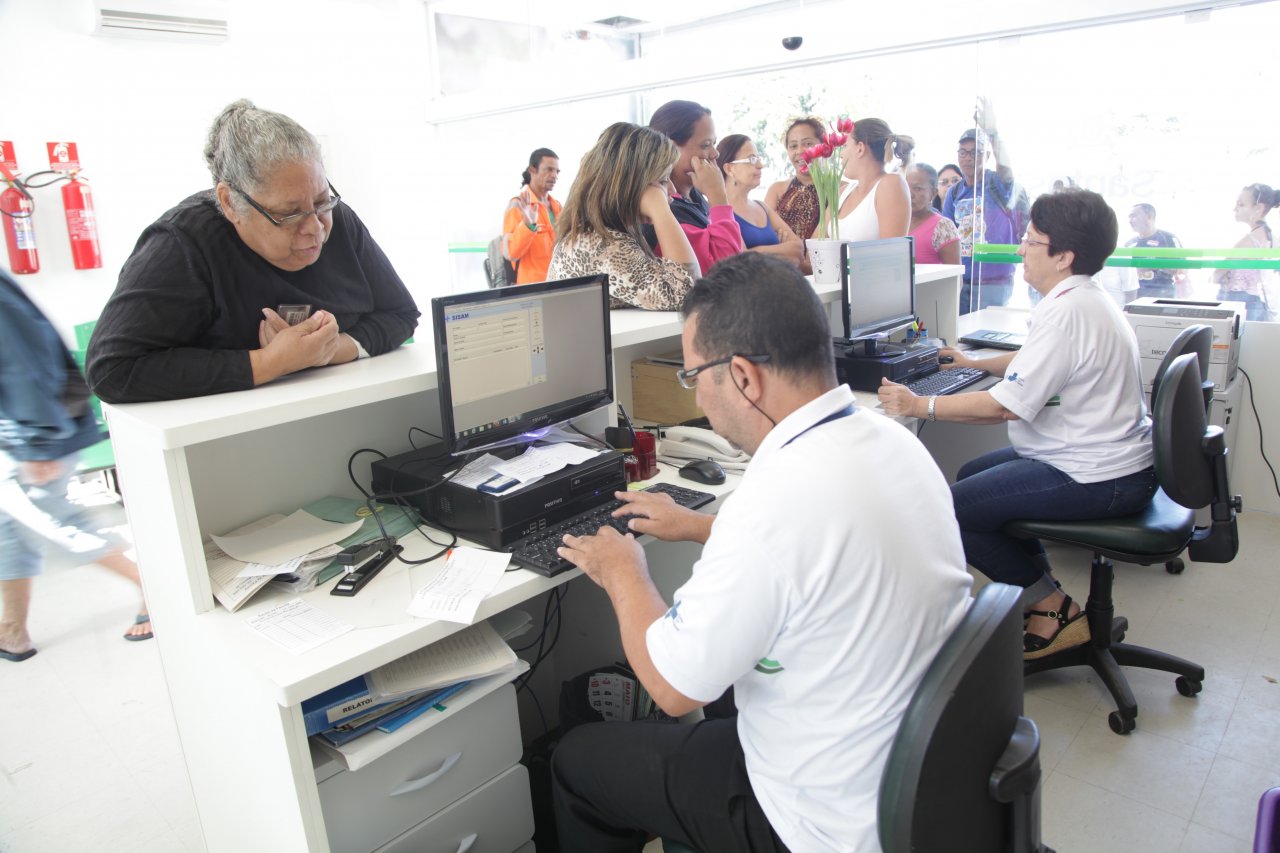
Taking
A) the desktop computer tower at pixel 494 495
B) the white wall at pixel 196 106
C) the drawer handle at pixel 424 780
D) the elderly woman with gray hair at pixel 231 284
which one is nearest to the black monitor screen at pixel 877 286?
the desktop computer tower at pixel 494 495

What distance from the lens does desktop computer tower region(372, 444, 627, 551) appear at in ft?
4.96

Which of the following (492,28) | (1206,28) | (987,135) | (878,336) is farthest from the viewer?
(492,28)

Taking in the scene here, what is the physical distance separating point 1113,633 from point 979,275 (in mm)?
2333

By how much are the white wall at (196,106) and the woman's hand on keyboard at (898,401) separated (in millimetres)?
3124

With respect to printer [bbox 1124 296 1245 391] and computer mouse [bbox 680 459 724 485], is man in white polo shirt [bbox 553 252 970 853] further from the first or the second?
printer [bbox 1124 296 1245 391]

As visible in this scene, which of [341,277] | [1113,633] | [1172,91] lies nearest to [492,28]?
[1172,91]

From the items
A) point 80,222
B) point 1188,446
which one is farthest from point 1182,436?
point 80,222

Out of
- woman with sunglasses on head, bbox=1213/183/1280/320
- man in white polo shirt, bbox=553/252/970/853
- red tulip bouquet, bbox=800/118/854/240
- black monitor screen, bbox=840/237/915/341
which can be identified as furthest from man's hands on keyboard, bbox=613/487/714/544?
woman with sunglasses on head, bbox=1213/183/1280/320

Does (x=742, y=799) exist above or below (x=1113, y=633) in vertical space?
above

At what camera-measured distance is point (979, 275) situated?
4.27 metres

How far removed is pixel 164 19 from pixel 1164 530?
17.0 feet

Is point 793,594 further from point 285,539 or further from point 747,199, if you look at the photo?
point 747,199

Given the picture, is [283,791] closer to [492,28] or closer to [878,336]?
[878,336]

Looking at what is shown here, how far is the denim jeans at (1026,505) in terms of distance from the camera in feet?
7.22
